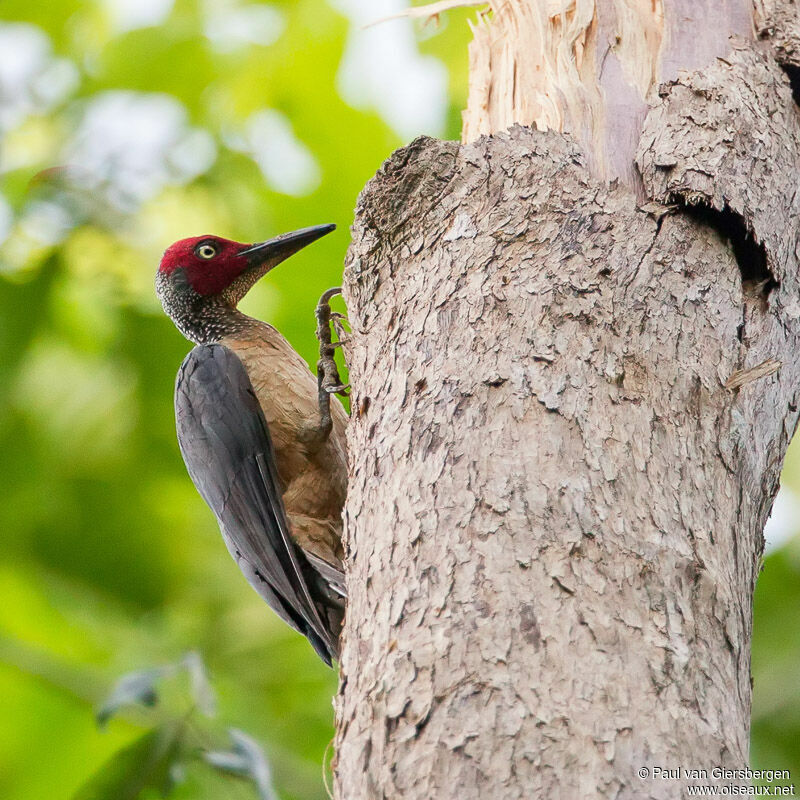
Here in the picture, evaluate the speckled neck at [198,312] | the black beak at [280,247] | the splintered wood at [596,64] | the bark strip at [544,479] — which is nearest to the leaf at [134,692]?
the speckled neck at [198,312]

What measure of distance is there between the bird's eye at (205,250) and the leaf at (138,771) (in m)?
1.84

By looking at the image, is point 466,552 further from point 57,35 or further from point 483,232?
point 57,35

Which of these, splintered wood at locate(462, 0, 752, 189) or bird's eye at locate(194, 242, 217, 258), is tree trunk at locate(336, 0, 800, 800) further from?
bird's eye at locate(194, 242, 217, 258)

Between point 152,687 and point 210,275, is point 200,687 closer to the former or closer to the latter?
point 152,687

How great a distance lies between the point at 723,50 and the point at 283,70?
298 centimetres

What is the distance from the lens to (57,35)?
497 cm

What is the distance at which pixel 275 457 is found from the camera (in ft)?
11.5

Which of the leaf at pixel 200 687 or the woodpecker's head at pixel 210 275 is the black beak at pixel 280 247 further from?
the leaf at pixel 200 687

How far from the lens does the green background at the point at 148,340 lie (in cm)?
436

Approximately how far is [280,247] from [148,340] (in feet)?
3.15

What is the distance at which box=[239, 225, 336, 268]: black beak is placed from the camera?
3902 mm

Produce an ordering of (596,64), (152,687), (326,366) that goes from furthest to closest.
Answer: (326,366) < (152,687) < (596,64)

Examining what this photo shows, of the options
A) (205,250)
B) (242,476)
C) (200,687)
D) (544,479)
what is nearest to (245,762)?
(200,687)

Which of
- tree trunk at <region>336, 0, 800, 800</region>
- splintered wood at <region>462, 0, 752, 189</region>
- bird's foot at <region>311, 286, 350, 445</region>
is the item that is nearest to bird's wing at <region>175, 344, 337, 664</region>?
bird's foot at <region>311, 286, 350, 445</region>
